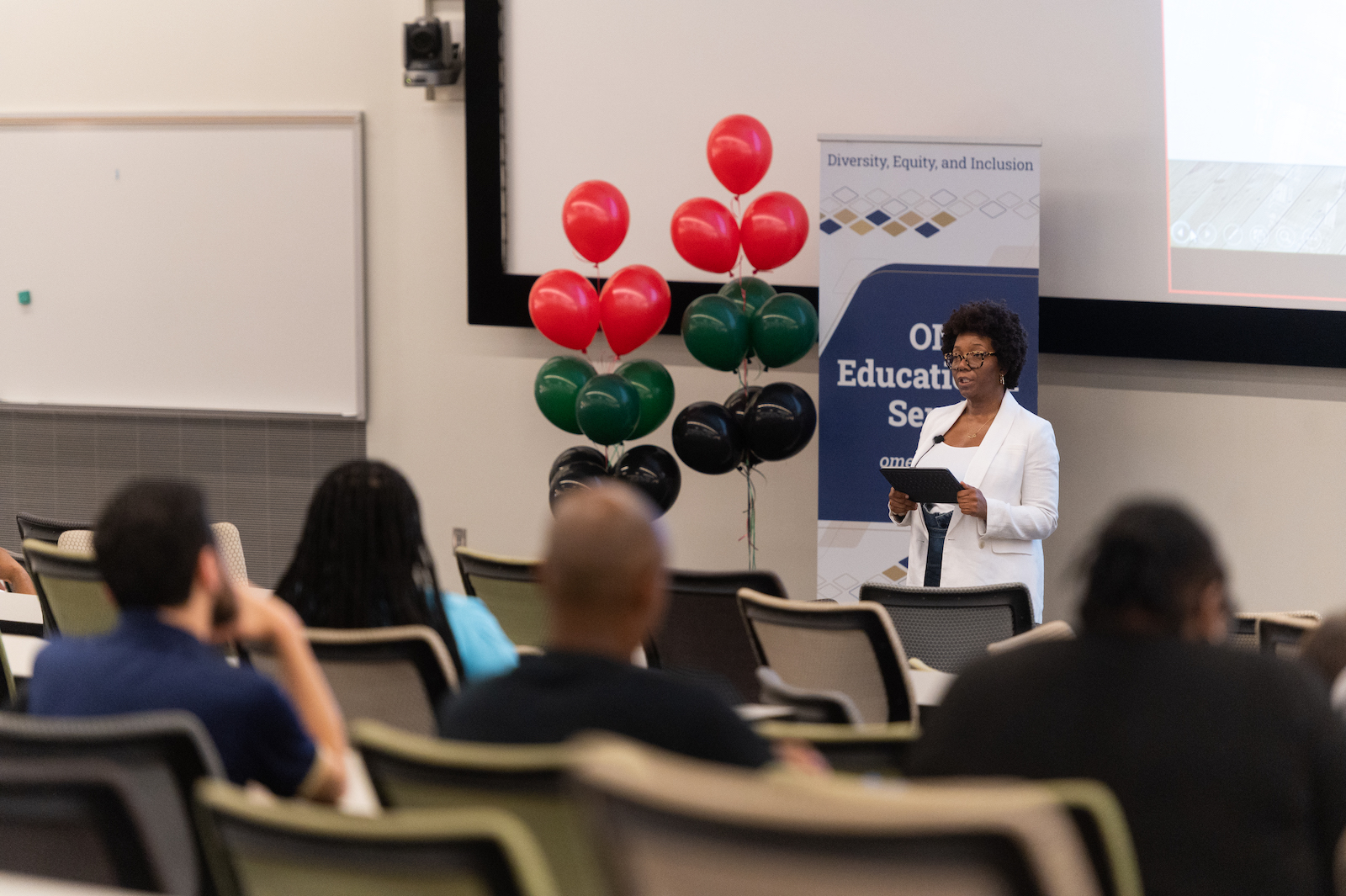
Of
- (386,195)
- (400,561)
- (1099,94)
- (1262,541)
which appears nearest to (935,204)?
(1099,94)

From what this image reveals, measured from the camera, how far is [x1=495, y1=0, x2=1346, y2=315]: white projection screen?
203 inches

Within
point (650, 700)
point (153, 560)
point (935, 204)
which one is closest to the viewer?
point (650, 700)

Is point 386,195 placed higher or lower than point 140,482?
higher

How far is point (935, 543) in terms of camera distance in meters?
4.24

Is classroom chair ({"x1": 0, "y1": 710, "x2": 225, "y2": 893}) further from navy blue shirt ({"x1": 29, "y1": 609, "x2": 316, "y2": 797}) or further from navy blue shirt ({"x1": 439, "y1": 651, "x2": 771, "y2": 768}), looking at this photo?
navy blue shirt ({"x1": 439, "y1": 651, "x2": 771, "y2": 768})

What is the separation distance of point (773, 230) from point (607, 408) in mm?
980

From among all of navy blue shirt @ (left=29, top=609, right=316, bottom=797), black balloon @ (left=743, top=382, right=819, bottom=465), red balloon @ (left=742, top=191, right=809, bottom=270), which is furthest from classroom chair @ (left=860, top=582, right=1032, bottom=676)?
red balloon @ (left=742, top=191, right=809, bottom=270)

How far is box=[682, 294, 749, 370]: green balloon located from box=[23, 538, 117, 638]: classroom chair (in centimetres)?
267

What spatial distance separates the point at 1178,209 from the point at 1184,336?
1.73ft

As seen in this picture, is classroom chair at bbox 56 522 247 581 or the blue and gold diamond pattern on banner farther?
the blue and gold diamond pattern on banner

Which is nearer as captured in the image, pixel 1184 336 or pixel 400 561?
pixel 400 561

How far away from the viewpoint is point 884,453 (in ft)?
17.1

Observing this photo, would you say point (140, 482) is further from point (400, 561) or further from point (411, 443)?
point (411, 443)

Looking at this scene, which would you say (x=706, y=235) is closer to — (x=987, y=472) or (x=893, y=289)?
(x=893, y=289)
